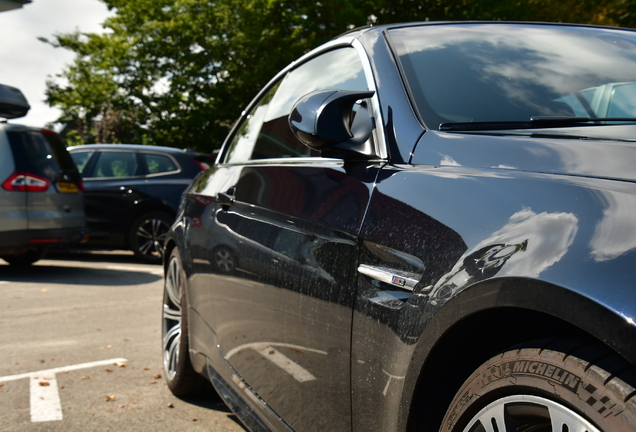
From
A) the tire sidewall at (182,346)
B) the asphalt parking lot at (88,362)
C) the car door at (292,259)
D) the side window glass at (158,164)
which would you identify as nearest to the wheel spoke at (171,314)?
the tire sidewall at (182,346)

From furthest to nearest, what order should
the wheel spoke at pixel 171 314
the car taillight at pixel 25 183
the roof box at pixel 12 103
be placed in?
the roof box at pixel 12 103, the car taillight at pixel 25 183, the wheel spoke at pixel 171 314

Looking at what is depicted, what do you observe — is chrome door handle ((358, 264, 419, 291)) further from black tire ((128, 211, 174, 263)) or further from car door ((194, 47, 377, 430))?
black tire ((128, 211, 174, 263))

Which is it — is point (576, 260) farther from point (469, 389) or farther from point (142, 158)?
point (142, 158)

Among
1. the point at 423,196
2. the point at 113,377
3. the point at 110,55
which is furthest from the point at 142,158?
the point at 110,55

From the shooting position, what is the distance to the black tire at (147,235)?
1145 centimetres

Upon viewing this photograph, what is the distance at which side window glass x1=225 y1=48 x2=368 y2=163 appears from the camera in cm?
279

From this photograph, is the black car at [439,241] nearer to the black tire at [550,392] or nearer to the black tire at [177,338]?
the black tire at [550,392]

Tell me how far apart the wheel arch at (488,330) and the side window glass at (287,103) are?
3.82 feet

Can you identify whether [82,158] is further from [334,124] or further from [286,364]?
[334,124]

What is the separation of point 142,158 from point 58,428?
8401mm

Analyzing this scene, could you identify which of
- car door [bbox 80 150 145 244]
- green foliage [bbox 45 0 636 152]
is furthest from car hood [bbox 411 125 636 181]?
green foliage [bbox 45 0 636 152]

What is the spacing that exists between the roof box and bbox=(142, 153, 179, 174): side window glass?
2070 millimetres

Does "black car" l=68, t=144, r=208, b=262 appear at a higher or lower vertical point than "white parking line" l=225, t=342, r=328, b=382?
lower

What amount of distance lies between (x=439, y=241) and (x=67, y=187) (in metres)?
9.13
